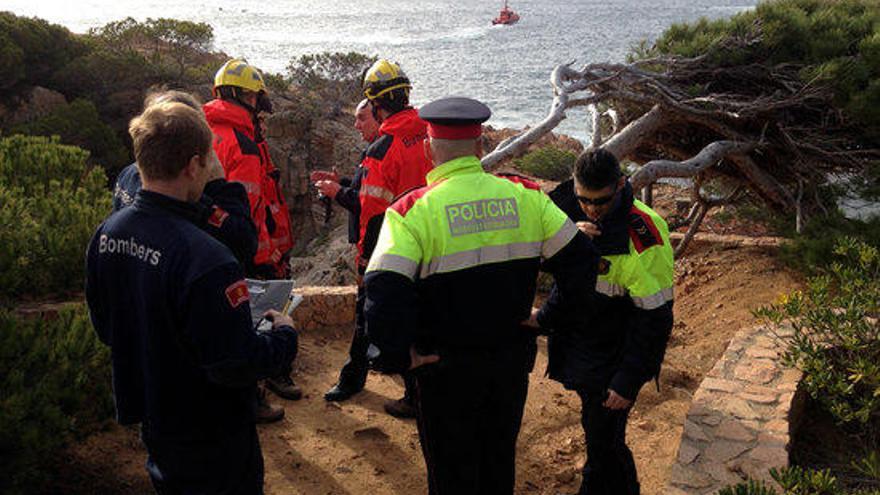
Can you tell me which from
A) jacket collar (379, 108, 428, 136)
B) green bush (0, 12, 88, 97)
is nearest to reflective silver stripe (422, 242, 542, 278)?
jacket collar (379, 108, 428, 136)

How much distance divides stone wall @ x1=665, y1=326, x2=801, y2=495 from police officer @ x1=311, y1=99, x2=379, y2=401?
6.78 ft

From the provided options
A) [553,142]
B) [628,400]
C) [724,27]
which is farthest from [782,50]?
[553,142]

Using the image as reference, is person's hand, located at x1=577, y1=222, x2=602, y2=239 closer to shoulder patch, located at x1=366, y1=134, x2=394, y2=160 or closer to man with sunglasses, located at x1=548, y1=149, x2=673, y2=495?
man with sunglasses, located at x1=548, y1=149, x2=673, y2=495

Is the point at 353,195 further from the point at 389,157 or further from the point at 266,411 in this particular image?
the point at 266,411

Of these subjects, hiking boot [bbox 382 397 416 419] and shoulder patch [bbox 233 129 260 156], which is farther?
hiking boot [bbox 382 397 416 419]

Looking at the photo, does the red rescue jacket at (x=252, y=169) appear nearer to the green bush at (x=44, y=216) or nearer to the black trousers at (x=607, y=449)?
the green bush at (x=44, y=216)

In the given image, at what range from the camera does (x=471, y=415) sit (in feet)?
9.66

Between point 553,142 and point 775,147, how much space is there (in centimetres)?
1870

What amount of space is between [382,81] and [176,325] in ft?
8.51

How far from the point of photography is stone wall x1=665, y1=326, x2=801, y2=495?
3.80 metres

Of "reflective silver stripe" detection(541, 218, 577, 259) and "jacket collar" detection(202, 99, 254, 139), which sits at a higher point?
"jacket collar" detection(202, 99, 254, 139)

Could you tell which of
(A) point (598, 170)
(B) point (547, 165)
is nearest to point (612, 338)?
(A) point (598, 170)

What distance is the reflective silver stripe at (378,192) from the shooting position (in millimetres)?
4453

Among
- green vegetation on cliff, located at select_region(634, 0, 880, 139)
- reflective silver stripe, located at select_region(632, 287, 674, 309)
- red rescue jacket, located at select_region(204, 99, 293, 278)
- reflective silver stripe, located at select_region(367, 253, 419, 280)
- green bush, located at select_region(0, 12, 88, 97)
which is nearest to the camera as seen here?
reflective silver stripe, located at select_region(367, 253, 419, 280)
